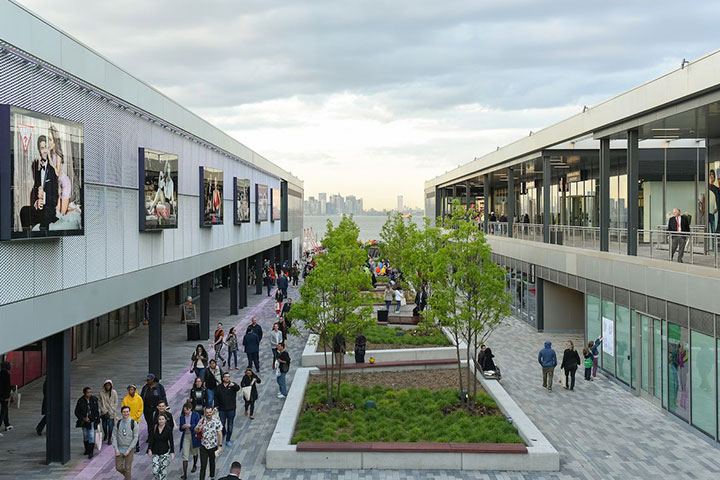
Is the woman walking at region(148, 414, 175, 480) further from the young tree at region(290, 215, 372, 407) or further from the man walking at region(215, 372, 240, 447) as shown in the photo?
the young tree at region(290, 215, 372, 407)

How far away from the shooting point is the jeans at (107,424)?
13930 millimetres

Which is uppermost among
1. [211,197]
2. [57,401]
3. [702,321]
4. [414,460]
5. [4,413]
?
[211,197]

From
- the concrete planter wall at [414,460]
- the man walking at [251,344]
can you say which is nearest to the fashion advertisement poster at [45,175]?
the concrete planter wall at [414,460]

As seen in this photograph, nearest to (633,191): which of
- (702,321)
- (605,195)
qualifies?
(605,195)

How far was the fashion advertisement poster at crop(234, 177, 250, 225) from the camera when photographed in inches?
1262

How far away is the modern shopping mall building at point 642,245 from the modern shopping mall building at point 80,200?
535 inches

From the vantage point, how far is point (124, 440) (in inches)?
437

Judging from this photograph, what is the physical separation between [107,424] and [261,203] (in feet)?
88.2

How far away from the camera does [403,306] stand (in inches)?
1452

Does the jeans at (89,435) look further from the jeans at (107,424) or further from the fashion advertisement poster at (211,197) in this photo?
the fashion advertisement poster at (211,197)

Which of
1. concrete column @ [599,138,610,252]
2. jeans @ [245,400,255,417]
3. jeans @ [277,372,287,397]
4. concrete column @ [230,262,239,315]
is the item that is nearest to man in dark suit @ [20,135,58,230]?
jeans @ [245,400,255,417]

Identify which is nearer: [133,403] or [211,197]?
[133,403]

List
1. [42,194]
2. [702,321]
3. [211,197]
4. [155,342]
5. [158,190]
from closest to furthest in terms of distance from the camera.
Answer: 1. [42,194]
2. [702,321]
3. [158,190]
4. [155,342]
5. [211,197]

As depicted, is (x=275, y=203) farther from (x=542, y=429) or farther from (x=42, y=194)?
(x=42, y=194)
